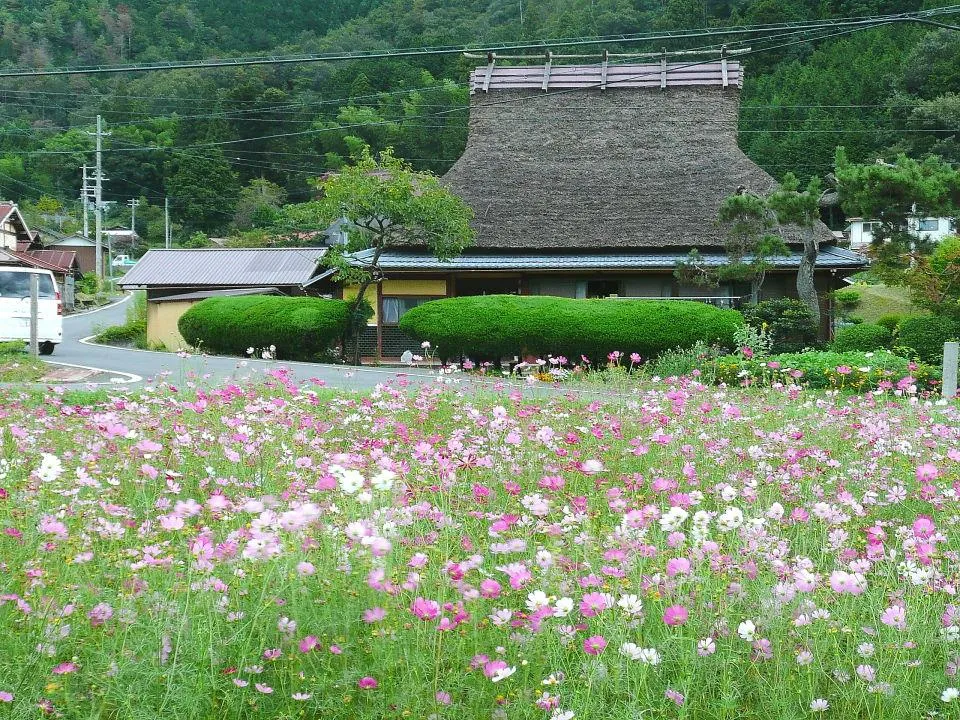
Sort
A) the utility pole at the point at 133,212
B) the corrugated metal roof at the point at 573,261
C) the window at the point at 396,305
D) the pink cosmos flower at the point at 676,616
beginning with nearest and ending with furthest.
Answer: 1. the pink cosmos flower at the point at 676,616
2. the corrugated metal roof at the point at 573,261
3. the window at the point at 396,305
4. the utility pole at the point at 133,212

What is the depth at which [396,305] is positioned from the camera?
998 inches

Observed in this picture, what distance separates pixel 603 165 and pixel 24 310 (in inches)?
610

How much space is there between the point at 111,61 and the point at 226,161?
28.2m

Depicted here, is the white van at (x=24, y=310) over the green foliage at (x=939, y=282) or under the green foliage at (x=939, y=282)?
Answer: under

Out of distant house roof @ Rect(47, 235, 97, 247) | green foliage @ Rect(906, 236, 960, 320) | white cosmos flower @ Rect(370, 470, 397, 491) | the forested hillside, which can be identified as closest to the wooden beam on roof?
green foliage @ Rect(906, 236, 960, 320)

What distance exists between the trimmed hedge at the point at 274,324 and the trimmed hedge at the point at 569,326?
2.70 m

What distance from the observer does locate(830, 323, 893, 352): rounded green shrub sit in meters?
17.0

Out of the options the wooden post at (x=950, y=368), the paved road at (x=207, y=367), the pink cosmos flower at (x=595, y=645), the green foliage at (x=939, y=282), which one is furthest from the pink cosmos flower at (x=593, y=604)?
the green foliage at (x=939, y=282)

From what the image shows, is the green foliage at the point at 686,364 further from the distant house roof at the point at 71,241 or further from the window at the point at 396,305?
the distant house roof at the point at 71,241

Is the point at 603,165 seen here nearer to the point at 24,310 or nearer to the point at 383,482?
the point at 24,310

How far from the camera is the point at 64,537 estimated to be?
124 inches

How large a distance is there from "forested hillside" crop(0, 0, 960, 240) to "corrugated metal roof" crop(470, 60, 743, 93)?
16.9 m

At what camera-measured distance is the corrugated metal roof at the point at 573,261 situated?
2350cm

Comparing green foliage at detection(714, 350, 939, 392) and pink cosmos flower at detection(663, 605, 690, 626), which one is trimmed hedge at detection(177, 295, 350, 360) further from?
pink cosmos flower at detection(663, 605, 690, 626)
